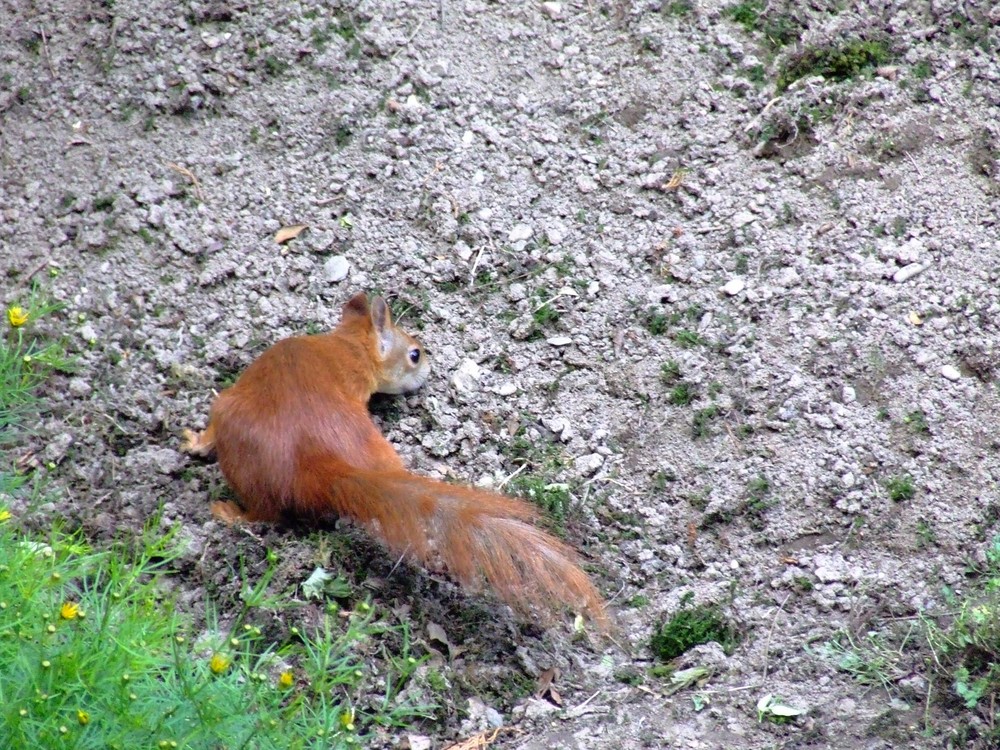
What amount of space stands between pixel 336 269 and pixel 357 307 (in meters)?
0.33

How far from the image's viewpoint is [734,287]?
14.9ft

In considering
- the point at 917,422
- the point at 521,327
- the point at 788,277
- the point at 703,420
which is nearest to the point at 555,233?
the point at 521,327

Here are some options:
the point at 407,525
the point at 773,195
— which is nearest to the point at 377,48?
the point at 773,195

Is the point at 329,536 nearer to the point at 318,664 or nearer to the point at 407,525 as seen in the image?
the point at 407,525

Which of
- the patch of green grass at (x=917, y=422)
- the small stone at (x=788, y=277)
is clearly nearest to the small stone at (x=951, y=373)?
the patch of green grass at (x=917, y=422)

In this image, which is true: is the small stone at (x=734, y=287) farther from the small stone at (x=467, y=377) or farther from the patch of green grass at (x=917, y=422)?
the small stone at (x=467, y=377)

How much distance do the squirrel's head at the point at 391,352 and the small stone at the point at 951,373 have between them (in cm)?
189

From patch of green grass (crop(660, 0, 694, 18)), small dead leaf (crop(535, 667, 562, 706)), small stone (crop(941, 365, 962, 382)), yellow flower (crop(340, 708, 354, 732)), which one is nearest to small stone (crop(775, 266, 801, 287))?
small stone (crop(941, 365, 962, 382))

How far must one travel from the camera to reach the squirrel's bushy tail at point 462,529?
3.44m

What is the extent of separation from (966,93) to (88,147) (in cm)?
368

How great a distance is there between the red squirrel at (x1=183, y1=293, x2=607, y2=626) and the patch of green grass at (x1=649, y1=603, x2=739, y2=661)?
0.24 meters

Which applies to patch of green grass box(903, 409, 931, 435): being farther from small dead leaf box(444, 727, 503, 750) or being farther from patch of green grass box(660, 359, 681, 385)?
small dead leaf box(444, 727, 503, 750)

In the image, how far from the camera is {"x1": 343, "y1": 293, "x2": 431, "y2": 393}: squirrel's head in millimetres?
4426

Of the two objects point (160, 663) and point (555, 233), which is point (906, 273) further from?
point (160, 663)
